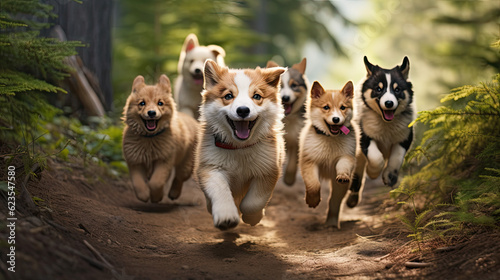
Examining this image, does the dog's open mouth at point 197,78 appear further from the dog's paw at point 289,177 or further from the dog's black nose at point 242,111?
the dog's black nose at point 242,111

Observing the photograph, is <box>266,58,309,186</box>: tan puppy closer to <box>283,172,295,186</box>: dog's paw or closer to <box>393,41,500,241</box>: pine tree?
<box>283,172,295,186</box>: dog's paw

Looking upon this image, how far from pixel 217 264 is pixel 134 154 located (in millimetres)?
2243

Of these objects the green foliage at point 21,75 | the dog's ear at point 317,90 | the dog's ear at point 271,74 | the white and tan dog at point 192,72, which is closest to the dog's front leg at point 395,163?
the dog's ear at point 317,90

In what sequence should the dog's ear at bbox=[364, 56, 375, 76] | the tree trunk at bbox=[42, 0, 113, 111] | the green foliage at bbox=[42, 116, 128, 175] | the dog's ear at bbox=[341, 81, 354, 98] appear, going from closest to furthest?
the dog's ear at bbox=[341, 81, 354, 98], the dog's ear at bbox=[364, 56, 375, 76], the green foliage at bbox=[42, 116, 128, 175], the tree trunk at bbox=[42, 0, 113, 111]

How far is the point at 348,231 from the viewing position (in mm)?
5758

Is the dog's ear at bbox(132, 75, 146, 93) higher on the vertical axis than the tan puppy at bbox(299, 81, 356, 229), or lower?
higher

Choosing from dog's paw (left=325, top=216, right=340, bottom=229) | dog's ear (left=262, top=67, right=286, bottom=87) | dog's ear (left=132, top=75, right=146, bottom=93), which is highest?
dog's ear (left=262, top=67, right=286, bottom=87)

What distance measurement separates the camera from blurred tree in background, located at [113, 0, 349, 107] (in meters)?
12.0

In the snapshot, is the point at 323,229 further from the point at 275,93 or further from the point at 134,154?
the point at 134,154

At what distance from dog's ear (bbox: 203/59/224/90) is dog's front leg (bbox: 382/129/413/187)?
7.90 ft

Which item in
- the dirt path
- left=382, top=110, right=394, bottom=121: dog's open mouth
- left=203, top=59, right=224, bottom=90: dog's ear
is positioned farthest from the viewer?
left=382, top=110, right=394, bottom=121: dog's open mouth

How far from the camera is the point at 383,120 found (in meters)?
5.63

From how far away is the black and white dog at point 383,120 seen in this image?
5.33 metres

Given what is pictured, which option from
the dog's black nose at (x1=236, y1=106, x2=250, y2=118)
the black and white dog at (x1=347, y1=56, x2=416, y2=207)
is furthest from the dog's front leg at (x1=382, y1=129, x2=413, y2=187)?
the dog's black nose at (x1=236, y1=106, x2=250, y2=118)
